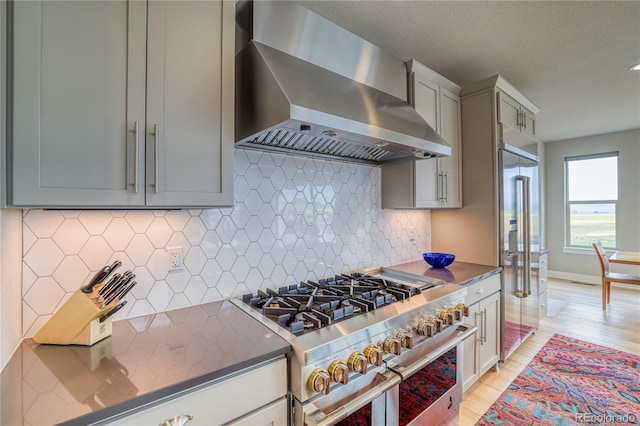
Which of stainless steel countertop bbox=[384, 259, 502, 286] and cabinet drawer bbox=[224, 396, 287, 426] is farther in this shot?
stainless steel countertop bbox=[384, 259, 502, 286]

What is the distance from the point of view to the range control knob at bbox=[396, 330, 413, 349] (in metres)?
1.34

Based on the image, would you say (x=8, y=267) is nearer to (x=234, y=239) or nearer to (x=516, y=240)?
(x=234, y=239)

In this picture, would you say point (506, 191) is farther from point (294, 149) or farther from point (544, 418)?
point (294, 149)

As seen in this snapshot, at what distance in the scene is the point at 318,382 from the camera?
40.8 inches

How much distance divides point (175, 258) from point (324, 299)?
77 centimetres

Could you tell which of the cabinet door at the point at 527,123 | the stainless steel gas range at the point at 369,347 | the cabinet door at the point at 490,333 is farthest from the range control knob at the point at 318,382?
the cabinet door at the point at 527,123

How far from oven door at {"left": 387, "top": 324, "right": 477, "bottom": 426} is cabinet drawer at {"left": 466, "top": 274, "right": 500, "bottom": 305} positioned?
0.35 meters

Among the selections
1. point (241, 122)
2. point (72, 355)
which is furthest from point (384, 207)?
point (72, 355)

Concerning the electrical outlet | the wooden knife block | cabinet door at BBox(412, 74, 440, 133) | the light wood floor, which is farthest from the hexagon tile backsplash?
the light wood floor

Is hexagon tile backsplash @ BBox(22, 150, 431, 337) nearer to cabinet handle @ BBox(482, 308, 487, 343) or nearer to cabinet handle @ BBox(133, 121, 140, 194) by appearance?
cabinet handle @ BBox(133, 121, 140, 194)

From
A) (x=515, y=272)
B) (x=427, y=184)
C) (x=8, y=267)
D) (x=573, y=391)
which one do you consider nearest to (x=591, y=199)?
(x=515, y=272)

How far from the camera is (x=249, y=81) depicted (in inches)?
55.1

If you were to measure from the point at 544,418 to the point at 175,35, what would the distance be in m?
3.05

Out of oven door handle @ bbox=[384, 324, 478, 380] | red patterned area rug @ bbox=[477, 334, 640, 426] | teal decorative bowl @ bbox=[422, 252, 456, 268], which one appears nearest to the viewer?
oven door handle @ bbox=[384, 324, 478, 380]
